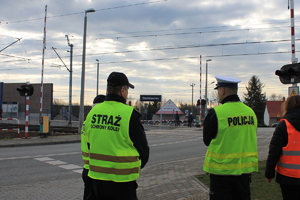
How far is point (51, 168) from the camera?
29.3ft

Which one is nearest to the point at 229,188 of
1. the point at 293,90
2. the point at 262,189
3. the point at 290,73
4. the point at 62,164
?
the point at 262,189

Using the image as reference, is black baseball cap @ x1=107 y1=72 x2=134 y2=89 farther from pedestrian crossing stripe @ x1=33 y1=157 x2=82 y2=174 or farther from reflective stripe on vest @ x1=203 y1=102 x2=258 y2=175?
pedestrian crossing stripe @ x1=33 y1=157 x2=82 y2=174

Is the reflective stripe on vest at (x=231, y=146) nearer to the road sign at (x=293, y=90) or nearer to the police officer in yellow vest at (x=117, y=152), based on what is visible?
the police officer in yellow vest at (x=117, y=152)

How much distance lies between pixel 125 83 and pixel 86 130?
0.63 meters

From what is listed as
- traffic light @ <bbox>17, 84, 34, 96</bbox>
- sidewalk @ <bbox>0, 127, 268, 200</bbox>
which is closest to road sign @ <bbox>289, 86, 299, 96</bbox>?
sidewalk @ <bbox>0, 127, 268, 200</bbox>

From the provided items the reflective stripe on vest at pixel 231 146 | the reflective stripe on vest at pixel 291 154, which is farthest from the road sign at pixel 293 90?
the reflective stripe on vest at pixel 231 146

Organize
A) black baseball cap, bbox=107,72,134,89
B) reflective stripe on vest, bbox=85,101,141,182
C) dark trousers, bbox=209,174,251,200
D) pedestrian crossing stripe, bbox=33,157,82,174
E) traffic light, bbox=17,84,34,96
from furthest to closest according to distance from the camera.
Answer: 1. traffic light, bbox=17,84,34,96
2. pedestrian crossing stripe, bbox=33,157,82,174
3. dark trousers, bbox=209,174,251,200
4. black baseball cap, bbox=107,72,134,89
5. reflective stripe on vest, bbox=85,101,141,182

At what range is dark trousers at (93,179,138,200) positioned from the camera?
2738mm

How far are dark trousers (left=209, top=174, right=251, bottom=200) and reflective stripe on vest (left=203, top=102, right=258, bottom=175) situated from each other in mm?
70

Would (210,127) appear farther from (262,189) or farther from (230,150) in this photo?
(262,189)

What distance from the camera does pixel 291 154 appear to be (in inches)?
132

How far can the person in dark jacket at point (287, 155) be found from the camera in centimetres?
332

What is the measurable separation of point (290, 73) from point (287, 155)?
16.7ft

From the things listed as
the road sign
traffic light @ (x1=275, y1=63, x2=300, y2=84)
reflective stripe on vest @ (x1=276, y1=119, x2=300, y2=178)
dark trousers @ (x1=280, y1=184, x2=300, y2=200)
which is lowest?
dark trousers @ (x1=280, y1=184, x2=300, y2=200)
